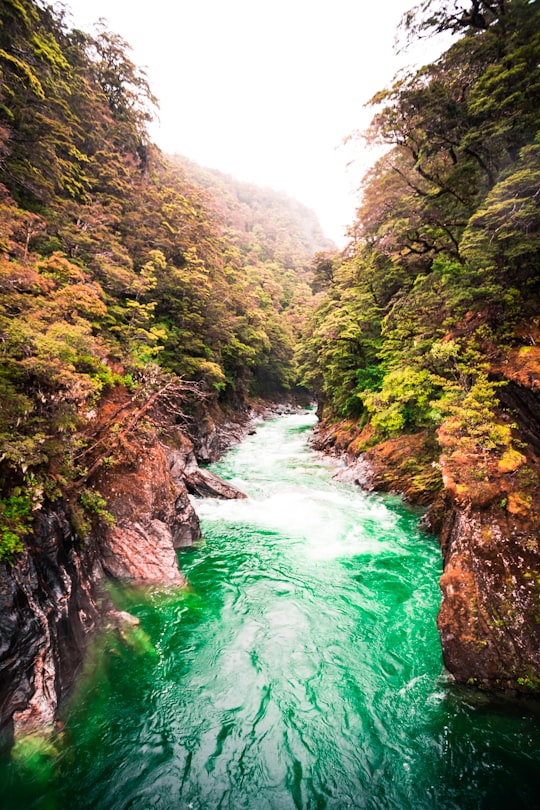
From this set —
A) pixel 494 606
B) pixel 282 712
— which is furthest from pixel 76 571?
pixel 494 606

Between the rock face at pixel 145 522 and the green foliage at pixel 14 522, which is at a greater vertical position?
the green foliage at pixel 14 522

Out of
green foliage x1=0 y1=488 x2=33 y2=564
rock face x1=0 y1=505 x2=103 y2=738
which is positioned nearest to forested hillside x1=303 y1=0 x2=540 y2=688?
rock face x1=0 y1=505 x2=103 y2=738

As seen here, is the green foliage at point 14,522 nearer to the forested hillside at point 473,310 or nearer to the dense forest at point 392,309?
the dense forest at point 392,309

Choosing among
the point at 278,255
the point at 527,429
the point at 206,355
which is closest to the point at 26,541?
the point at 527,429

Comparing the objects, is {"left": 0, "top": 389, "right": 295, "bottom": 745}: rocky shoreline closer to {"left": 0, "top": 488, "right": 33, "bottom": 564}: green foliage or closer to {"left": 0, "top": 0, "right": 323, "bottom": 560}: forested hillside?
{"left": 0, "top": 488, "right": 33, "bottom": 564}: green foliage

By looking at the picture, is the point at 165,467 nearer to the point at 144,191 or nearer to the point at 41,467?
the point at 41,467

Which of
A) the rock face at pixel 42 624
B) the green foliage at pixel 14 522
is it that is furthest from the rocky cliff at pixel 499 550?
the green foliage at pixel 14 522

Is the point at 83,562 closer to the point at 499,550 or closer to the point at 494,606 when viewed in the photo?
the point at 494,606

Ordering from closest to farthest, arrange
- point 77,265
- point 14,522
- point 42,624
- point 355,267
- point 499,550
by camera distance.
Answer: point 42,624
point 14,522
point 499,550
point 77,265
point 355,267
